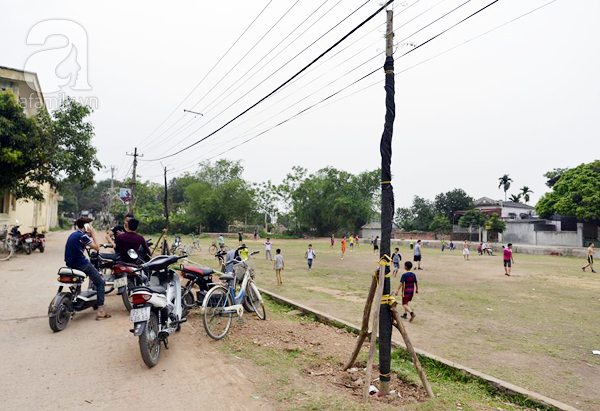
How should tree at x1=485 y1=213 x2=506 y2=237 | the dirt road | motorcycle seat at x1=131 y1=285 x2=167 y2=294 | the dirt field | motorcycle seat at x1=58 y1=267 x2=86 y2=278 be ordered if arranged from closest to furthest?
the dirt road, motorcycle seat at x1=131 y1=285 x2=167 y2=294, the dirt field, motorcycle seat at x1=58 y1=267 x2=86 y2=278, tree at x1=485 y1=213 x2=506 y2=237

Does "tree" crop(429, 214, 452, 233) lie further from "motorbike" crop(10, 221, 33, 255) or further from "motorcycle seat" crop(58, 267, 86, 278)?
"motorcycle seat" crop(58, 267, 86, 278)

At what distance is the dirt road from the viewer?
3.90 meters

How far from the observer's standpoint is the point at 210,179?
Result: 68.0 metres

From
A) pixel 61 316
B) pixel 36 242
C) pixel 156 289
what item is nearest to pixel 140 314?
pixel 156 289

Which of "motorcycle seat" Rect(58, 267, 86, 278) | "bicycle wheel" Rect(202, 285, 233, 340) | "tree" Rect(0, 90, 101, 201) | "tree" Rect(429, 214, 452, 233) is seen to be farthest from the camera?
"tree" Rect(429, 214, 452, 233)

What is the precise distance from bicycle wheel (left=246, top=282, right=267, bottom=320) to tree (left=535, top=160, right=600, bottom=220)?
3900 cm

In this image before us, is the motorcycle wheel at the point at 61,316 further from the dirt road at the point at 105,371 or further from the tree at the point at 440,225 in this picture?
the tree at the point at 440,225

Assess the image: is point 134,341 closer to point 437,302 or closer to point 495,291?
point 437,302

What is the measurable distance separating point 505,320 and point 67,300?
918 cm

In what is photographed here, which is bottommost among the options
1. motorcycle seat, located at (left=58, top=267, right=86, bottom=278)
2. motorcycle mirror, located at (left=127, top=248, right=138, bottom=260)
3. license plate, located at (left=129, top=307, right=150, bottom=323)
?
license plate, located at (left=129, top=307, right=150, bottom=323)

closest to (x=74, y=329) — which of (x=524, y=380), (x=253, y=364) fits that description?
(x=253, y=364)

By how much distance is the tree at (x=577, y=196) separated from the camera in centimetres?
3500

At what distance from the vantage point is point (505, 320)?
8.69 m

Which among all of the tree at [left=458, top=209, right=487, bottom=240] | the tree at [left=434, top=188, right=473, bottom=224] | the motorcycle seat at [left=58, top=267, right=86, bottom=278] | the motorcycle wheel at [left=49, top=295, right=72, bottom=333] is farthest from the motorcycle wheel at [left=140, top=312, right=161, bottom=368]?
Answer: the tree at [left=434, top=188, right=473, bottom=224]
